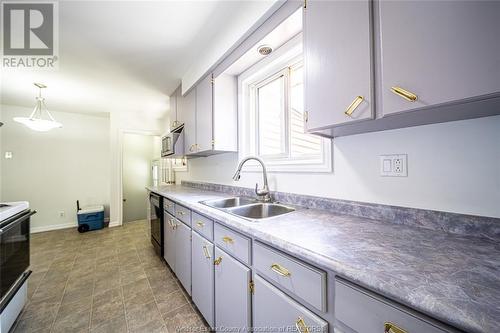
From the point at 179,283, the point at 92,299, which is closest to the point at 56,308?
the point at 92,299

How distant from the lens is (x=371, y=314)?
525 mm

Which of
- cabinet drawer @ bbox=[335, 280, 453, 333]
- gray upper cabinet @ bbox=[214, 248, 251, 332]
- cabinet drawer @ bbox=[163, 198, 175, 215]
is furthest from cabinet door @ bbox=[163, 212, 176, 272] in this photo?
cabinet drawer @ bbox=[335, 280, 453, 333]

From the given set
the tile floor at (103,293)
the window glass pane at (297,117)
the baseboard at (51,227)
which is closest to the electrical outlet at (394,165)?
the window glass pane at (297,117)

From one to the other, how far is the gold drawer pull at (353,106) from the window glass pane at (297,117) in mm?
683

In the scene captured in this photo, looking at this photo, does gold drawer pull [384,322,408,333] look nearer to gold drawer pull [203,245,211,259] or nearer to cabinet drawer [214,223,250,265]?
cabinet drawer [214,223,250,265]

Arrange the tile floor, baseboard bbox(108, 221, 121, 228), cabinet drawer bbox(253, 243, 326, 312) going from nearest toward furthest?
cabinet drawer bbox(253, 243, 326, 312)
the tile floor
baseboard bbox(108, 221, 121, 228)

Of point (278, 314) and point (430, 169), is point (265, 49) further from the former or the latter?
point (278, 314)

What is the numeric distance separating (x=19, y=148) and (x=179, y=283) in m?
4.22

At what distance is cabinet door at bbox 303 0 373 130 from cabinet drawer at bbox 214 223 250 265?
2.25 feet

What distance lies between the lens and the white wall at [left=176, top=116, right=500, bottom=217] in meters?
0.74

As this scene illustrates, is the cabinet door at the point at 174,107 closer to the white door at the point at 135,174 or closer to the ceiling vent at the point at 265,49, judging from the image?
the ceiling vent at the point at 265,49

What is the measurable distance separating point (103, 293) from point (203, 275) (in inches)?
48.5

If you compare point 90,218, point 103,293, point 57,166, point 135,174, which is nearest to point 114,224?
point 90,218

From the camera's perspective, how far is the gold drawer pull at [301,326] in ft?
2.27
